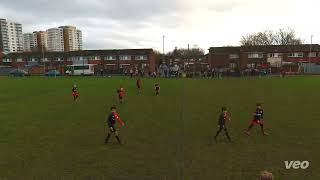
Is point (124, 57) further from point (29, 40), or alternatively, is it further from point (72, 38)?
point (29, 40)

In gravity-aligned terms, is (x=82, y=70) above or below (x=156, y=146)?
above

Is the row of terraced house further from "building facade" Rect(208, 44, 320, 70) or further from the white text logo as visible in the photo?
the white text logo

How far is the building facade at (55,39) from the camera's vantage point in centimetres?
16888

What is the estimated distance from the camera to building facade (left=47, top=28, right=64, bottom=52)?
16888cm

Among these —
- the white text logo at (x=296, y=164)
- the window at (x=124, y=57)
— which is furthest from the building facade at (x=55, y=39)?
the white text logo at (x=296, y=164)

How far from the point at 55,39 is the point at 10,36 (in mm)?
23059

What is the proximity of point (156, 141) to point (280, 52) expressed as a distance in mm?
76099

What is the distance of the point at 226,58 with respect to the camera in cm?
8394

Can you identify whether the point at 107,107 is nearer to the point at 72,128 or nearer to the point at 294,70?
the point at 72,128

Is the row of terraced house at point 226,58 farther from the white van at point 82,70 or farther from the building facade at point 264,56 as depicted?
the white van at point 82,70

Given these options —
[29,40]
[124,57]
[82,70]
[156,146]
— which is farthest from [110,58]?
[29,40]

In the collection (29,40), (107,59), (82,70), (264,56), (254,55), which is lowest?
(82,70)

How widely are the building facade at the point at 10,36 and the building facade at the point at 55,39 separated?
14653 millimetres

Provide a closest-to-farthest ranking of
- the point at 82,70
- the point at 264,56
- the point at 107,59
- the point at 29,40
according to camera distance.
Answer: the point at 82,70, the point at 264,56, the point at 107,59, the point at 29,40
